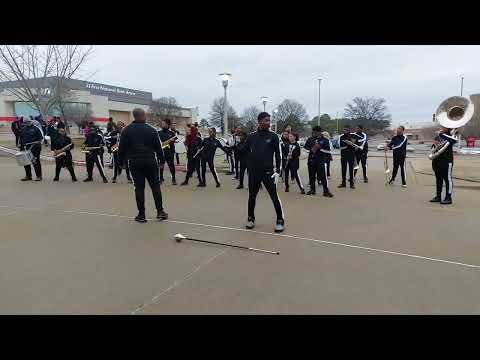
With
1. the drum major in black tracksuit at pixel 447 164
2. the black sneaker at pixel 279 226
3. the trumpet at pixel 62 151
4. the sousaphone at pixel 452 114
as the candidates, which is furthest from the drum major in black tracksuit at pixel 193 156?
the drum major in black tracksuit at pixel 447 164

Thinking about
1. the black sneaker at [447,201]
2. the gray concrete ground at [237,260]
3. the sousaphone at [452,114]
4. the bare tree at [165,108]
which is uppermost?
the bare tree at [165,108]

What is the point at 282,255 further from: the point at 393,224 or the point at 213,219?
the point at 393,224

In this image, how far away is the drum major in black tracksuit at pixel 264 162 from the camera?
198 inches

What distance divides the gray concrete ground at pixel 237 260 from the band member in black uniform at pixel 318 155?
4.32ft

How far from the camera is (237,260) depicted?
3.78 m

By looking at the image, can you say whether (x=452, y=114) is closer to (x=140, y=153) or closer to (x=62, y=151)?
(x=140, y=153)

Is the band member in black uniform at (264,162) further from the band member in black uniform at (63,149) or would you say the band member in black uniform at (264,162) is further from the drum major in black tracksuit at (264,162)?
Answer: the band member in black uniform at (63,149)

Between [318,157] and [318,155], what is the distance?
5 cm

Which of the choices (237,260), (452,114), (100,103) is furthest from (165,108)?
(237,260)

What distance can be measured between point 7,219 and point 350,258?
225 inches

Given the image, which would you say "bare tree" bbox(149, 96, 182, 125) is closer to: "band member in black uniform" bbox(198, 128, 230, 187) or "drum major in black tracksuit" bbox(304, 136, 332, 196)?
"band member in black uniform" bbox(198, 128, 230, 187)

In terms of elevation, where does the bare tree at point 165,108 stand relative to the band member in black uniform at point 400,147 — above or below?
above

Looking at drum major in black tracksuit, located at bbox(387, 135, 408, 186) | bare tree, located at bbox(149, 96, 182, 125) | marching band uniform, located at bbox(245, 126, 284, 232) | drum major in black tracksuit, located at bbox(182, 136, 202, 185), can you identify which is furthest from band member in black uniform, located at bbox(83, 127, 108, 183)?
bare tree, located at bbox(149, 96, 182, 125)
